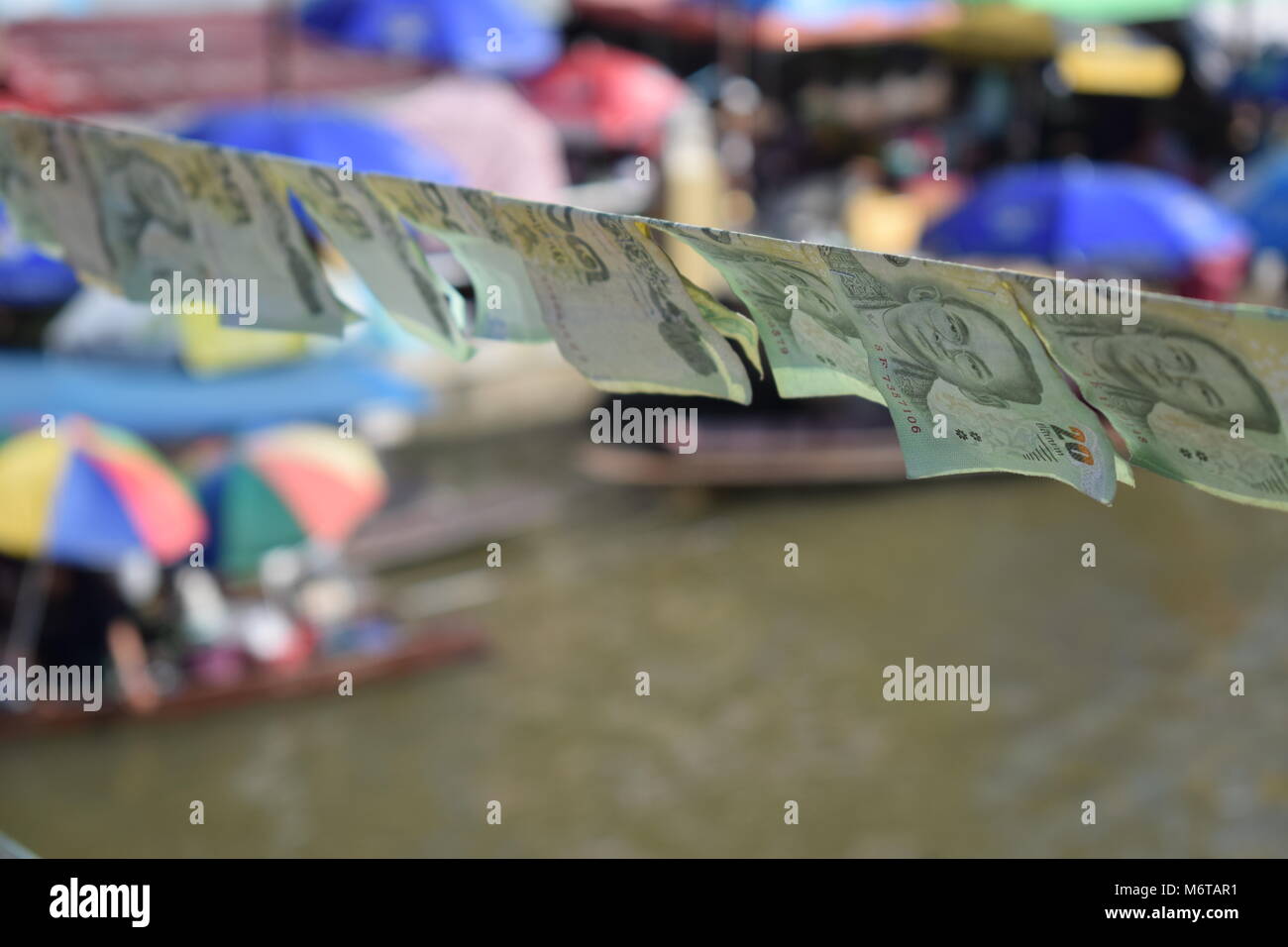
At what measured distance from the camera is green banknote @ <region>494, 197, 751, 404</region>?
291 cm

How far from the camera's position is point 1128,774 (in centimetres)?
870

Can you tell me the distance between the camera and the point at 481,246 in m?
3.23

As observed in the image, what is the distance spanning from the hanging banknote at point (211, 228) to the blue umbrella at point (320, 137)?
6865 mm

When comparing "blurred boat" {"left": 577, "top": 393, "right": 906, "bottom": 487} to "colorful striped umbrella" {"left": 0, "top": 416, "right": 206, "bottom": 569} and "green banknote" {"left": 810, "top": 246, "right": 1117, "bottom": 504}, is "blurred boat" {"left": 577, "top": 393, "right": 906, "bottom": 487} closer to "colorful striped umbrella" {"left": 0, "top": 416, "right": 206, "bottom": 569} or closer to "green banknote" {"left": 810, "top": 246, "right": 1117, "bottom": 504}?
"colorful striped umbrella" {"left": 0, "top": 416, "right": 206, "bottom": 569}

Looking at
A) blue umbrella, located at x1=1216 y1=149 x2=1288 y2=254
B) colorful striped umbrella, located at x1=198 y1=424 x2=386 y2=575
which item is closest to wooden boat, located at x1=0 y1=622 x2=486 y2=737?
colorful striped umbrella, located at x1=198 y1=424 x2=386 y2=575

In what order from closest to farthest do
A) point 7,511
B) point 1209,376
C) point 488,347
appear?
point 1209,376
point 7,511
point 488,347

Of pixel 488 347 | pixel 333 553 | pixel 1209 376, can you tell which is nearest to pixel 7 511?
pixel 333 553

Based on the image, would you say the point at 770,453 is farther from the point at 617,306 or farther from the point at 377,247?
the point at 617,306

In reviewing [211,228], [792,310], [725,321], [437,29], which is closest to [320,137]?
[437,29]

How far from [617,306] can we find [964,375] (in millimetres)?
792

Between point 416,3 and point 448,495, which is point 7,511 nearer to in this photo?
point 448,495

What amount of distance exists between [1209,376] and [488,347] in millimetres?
11736
